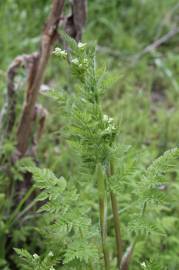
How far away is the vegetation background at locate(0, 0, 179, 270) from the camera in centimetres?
241

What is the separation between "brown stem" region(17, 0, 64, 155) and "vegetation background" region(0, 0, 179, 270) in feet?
0.41

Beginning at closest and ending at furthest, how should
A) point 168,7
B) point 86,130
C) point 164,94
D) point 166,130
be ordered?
point 86,130
point 166,130
point 164,94
point 168,7

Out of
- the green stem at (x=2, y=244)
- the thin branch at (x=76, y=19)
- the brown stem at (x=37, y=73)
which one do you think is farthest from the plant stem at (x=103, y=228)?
the thin branch at (x=76, y=19)

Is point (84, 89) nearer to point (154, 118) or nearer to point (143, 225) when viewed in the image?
point (143, 225)

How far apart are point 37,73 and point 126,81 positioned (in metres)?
1.58

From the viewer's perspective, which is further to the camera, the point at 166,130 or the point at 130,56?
the point at 130,56

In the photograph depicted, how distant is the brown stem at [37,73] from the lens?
94.0 inches

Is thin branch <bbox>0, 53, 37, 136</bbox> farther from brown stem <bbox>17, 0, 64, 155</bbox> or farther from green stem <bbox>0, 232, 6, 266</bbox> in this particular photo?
green stem <bbox>0, 232, 6, 266</bbox>

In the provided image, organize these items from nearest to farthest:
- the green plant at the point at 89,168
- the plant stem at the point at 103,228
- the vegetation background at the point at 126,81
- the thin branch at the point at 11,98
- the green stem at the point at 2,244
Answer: the green plant at the point at 89,168
the plant stem at the point at 103,228
the green stem at the point at 2,244
the vegetation background at the point at 126,81
the thin branch at the point at 11,98

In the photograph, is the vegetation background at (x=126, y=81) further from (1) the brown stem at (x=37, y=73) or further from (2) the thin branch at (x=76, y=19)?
(2) the thin branch at (x=76, y=19)

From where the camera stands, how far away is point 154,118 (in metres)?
3.75

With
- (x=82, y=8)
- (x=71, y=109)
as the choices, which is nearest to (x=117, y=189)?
(x=71, y=109)

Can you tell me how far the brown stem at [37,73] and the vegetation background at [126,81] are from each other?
4.9 inches

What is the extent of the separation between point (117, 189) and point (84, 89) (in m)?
0.27
